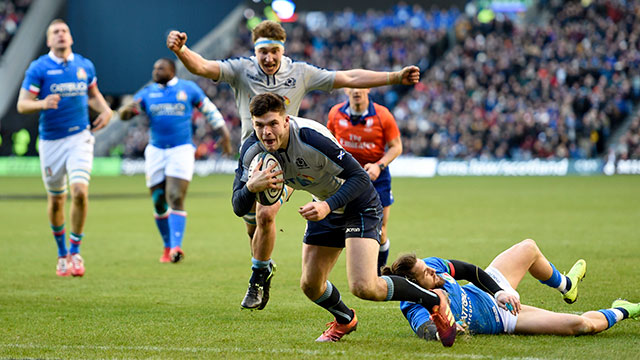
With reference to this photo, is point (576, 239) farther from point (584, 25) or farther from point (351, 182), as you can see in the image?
point (584, 25)

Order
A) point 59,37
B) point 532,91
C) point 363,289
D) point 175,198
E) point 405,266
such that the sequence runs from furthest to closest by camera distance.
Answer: point 532,91 → point 175,198 → point 59,37 → point 405,266 → point 363,289

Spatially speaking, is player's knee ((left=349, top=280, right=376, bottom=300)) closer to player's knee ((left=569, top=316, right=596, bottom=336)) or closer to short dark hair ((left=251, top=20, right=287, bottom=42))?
player's knee ((left=569, top=316, right=596, bottom=336))

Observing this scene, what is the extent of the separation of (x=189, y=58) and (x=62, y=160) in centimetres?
356

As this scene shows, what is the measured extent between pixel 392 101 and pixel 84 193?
31958 millimetres

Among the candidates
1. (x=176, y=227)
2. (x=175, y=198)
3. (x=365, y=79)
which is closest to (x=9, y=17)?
(x=175, y=198)

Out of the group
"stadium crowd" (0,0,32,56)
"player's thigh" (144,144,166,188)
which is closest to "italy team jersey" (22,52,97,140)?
"player's thigh" (144,144,166,188)

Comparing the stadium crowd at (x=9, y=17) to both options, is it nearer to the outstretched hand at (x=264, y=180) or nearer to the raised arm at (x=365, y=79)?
the raised arm at (x=365, y=79)

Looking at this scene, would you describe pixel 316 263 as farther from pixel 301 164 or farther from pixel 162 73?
pixel 162 73

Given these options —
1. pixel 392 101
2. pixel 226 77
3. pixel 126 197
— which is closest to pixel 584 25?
pixel 392 101

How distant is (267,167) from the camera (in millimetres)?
5770

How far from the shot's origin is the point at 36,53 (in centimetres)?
4428

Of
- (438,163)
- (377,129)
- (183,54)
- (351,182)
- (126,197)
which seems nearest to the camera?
(351,182)

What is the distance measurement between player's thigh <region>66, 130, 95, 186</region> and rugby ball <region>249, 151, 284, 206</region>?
4.76m

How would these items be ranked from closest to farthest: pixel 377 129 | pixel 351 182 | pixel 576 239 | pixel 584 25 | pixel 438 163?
pixel 351 182, pixel 377 129, pixel 576 239, pixel 438 163, pixel 584 25
